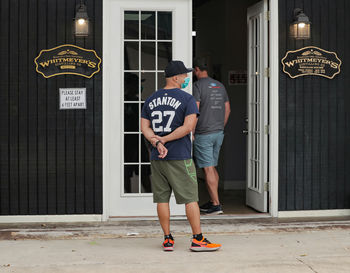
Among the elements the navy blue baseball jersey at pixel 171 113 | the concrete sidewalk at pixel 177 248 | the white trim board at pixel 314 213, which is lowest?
the concrete sidewalk at pixel 177 248

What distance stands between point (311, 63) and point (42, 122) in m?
3.21

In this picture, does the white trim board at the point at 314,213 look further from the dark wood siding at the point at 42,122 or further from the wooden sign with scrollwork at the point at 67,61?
the wooden sign with scrollwork at the point at 67,61

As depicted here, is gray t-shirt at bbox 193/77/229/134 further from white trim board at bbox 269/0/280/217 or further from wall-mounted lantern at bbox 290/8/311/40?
wall-mounted lantern at bbox 290/8/311/40

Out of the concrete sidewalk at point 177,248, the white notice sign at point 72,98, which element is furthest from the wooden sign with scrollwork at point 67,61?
the concrete sidewalk at point 177,248

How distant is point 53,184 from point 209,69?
5.02 metres

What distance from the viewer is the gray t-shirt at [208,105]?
7.62m

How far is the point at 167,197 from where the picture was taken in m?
5.79

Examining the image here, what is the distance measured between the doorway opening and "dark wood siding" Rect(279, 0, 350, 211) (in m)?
0.31

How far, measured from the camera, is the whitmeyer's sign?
23.9ft

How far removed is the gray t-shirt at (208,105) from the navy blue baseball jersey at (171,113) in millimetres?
1908

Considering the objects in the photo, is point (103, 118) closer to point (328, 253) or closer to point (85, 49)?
point (85, 49)

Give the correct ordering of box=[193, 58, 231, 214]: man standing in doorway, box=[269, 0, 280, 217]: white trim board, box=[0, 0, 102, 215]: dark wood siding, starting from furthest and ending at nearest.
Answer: box=[193, 58, 231, 214]: man standing in doorway < box=[269, 0, 280, 217]: white trim board < box=[0, 0, 102, 215]: dark wood siding

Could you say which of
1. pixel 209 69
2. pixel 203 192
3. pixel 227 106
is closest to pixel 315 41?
pixel 227 106

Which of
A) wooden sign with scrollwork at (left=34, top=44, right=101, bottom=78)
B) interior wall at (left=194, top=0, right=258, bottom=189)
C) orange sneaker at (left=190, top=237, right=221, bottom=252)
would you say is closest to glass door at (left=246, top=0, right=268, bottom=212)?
orange sneaker at (left=190, top=237, right=221, bottom=252)
